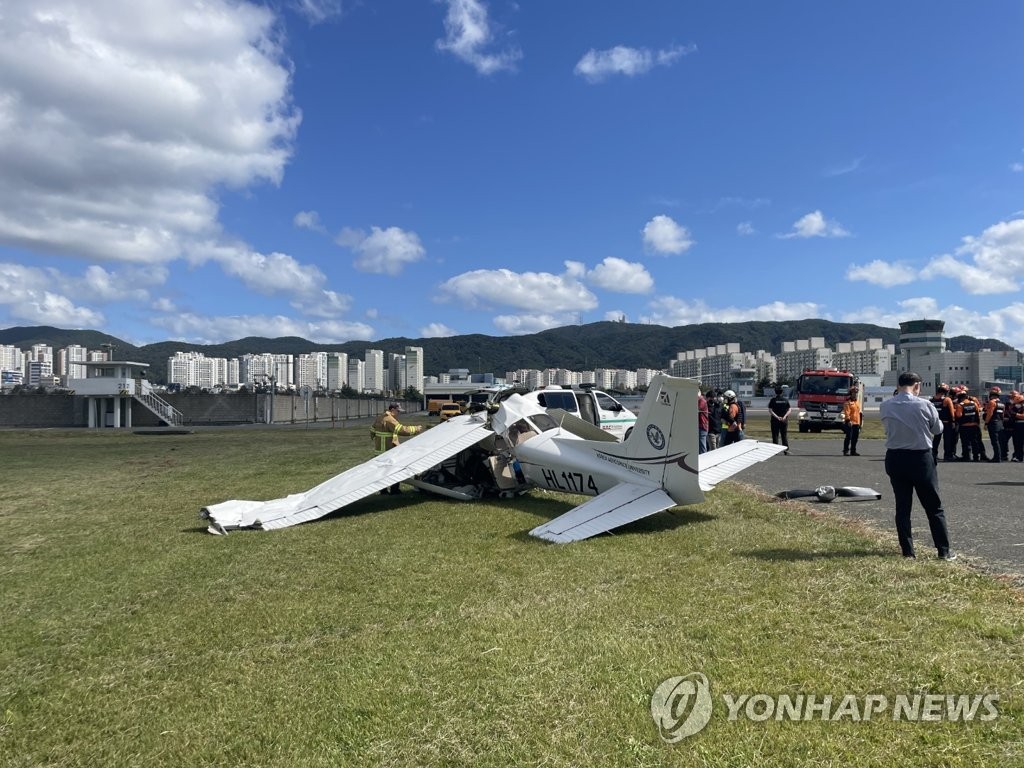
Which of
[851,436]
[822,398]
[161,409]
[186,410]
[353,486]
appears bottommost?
[186,410]

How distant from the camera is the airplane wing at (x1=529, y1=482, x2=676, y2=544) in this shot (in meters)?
7.39

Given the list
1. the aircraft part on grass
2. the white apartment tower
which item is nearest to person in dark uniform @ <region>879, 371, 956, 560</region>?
the aircraft part on grass

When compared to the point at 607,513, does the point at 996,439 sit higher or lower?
higher

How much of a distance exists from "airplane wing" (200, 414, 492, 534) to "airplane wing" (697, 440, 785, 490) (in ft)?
12.8

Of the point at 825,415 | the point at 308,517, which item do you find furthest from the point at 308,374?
the point at 308,517

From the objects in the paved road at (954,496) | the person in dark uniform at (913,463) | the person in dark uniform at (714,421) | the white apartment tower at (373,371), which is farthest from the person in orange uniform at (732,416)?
the white apartment tower at (373,371)

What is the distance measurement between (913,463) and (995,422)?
13100 mm

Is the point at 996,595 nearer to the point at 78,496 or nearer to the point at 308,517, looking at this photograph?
the point at 308,517

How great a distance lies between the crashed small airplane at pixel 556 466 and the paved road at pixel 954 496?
1983mm

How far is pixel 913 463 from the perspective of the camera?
20.3 ft

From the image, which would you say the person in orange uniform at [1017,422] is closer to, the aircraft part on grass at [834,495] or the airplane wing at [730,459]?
the aircraft part on grass at [834,495]

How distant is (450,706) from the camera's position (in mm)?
3486

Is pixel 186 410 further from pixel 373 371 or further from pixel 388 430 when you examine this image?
pixel 373 371


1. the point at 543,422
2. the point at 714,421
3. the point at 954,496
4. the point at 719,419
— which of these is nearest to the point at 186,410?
the point at 714,421
